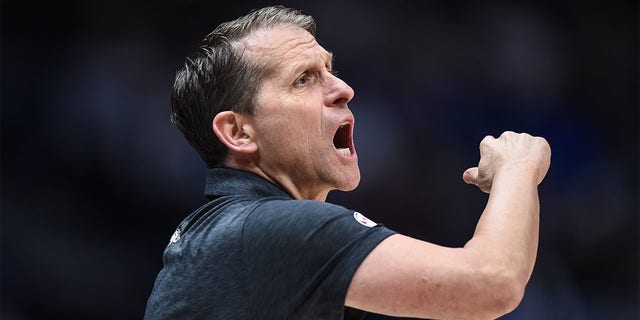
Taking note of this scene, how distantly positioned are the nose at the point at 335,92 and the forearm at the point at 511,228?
0.60 meters

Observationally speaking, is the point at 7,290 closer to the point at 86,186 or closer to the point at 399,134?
the point at 86,186

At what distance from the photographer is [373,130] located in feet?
15.4

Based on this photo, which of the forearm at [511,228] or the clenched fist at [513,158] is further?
the clenched fist at [513,158]

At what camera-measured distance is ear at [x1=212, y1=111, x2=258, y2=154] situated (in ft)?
7.49

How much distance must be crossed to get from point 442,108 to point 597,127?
0.95 metres

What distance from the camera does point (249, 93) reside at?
230cm

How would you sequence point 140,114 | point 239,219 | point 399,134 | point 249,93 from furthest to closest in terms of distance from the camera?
1. point 399,134
2. point 140,114
3. point 249,93
4. point 239,219

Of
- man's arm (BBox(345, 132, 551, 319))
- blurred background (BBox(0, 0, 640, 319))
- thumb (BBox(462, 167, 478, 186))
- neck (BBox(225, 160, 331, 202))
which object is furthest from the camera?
blurred background (BBox(0, 0, 640, 319))

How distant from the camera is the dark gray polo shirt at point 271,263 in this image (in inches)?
69.9

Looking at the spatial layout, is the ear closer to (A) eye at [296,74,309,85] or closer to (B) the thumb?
(A) eye at [296,74,309,85]

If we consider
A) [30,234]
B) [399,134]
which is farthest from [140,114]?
[399,134]

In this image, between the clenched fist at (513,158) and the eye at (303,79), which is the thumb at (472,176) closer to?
the clenched fist at (513,158)

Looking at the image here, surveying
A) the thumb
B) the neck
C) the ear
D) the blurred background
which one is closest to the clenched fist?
the thumb

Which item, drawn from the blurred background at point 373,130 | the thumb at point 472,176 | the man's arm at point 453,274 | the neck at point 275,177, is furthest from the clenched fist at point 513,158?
the blurred background at point 373,130
